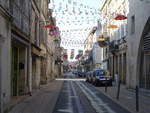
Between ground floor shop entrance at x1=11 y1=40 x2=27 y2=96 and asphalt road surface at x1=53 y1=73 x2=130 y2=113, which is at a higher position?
ground floor shop entrance at x1=11 y1=40 x2=27 y2=96

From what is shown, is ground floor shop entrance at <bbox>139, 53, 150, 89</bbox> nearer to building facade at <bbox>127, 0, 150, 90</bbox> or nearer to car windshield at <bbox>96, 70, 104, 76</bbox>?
building facade at <bbox>127, 0, 150, 90</bbox>

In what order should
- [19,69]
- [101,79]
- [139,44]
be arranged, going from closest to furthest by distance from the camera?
[19,69]
[139,44]
[101,79]

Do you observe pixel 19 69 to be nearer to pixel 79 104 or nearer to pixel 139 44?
pixel 79 104

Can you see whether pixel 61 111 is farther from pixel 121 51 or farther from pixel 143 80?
pixel 121 51

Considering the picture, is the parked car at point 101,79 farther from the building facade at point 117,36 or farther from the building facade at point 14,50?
the building facade at point 14,50

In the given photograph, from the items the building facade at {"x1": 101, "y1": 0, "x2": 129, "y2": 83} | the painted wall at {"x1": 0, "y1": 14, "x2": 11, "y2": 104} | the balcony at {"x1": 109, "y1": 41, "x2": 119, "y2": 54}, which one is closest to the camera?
the painted wall at {"x1": 0, "y1": 14, "x2": 11, "y2": 104}

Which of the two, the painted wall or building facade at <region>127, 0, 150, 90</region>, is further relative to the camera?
building facade at <region>127, 0, 150, 90</region>

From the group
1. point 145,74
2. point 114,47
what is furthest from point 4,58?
point 114,47

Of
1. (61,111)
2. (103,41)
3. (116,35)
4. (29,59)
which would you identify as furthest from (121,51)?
(61,111)

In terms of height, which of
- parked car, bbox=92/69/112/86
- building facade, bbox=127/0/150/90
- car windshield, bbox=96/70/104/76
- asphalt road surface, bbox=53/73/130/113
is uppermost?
building facade, bbox=127/0/150/90

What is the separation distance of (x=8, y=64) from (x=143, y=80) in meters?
12.5

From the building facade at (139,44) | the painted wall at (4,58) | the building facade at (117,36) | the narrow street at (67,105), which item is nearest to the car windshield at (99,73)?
the building facade at (117,36)

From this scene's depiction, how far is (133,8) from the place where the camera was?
2344 centimetres

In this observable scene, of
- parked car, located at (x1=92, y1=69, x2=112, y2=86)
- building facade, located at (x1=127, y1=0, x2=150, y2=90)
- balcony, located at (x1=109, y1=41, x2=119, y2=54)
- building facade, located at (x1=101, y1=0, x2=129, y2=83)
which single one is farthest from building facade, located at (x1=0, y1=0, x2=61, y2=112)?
balcony, located at (x1=109, y1=41, x2=119, y2=54)
